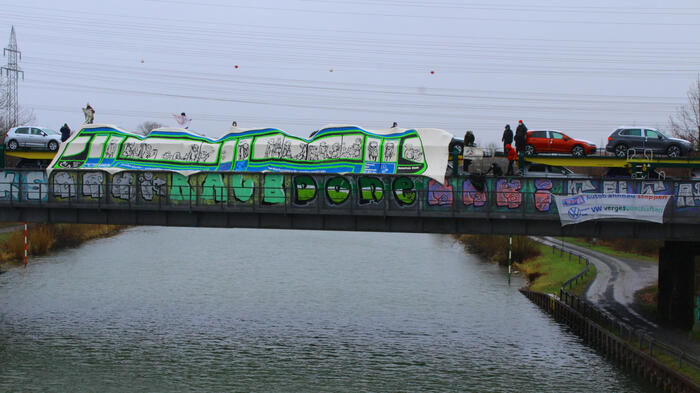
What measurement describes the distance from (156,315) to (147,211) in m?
10.4

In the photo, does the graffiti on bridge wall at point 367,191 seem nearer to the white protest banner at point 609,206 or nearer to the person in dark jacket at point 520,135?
the white protest banner at point 609,206

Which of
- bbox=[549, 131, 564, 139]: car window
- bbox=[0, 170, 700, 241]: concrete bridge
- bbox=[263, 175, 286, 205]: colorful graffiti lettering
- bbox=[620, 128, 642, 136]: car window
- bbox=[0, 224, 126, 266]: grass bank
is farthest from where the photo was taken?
bbox=[0, 224, 126, 266]: grass bank

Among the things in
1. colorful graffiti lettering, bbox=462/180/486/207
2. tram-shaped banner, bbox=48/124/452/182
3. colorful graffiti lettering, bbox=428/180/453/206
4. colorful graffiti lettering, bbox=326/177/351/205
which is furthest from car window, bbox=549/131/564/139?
colorful graffiti lettering, bbox=326/177/351/205

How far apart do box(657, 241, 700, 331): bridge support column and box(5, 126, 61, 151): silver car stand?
37868mm

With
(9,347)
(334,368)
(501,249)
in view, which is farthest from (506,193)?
(501,249)

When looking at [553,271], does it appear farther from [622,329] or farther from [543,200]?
[543,200]

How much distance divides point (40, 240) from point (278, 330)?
37.4m

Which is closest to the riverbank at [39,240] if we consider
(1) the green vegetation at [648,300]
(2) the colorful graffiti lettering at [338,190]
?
(2) the colorful graffiti lettering at [338,190]

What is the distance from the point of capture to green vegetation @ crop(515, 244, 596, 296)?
5041 centimetres

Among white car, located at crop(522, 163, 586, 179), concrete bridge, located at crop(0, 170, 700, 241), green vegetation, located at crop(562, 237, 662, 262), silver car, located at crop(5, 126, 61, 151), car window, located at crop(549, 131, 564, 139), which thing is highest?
car window, located at crop(549, 131, 564, 139)

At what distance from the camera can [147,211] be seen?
35.1 metres

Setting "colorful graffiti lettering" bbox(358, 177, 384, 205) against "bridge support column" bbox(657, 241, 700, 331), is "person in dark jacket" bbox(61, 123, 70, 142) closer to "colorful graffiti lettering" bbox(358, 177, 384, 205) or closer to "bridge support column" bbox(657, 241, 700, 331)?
"colorful graffiti lettering" bbox(358, 177, 384, 205)

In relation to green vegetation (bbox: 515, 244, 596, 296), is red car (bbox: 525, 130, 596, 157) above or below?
above

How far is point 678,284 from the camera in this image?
3731 cm
